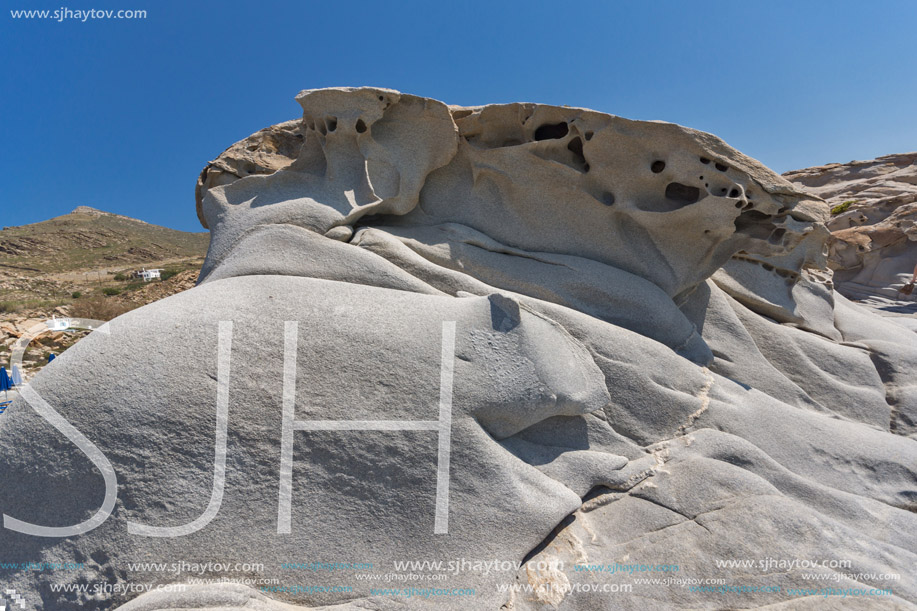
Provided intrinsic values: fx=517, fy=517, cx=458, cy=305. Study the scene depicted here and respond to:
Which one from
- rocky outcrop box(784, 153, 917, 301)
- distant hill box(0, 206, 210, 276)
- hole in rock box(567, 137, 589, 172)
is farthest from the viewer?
distant hill box(0, 206, 210, 276)

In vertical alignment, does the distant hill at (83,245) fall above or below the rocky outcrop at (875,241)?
above

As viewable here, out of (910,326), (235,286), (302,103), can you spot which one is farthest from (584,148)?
(910,326)

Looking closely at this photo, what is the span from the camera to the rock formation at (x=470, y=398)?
2086 millimetres

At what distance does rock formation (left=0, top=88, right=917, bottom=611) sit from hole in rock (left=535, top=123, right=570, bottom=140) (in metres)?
0.06

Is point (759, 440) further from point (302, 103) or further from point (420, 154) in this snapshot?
point (302, 103)

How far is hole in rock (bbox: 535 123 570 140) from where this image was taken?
13.5 feet

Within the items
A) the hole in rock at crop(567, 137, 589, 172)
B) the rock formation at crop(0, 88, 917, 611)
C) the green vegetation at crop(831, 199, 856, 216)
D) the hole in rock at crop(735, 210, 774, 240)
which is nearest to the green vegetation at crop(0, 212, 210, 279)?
the rock formation at crop(0, 88, 917, 611)

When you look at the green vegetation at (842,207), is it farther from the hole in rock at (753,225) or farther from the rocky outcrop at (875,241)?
the hole in rock at (753,225)

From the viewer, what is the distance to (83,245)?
29.7m

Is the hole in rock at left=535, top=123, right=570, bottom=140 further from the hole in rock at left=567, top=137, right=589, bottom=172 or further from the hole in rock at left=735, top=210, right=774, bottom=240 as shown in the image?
the hole in rock at left=735, top=210, right=774, bottom=240

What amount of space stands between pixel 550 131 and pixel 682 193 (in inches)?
44.9

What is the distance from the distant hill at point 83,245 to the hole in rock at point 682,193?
27.3 m

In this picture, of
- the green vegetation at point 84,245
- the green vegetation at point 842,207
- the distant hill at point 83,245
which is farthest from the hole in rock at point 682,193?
the green vegetation at point 84,245

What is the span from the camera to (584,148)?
3932 mm
